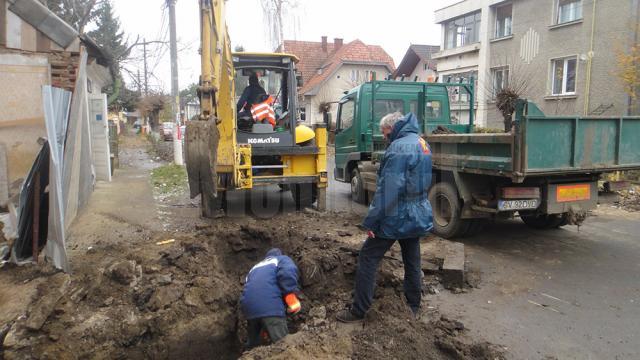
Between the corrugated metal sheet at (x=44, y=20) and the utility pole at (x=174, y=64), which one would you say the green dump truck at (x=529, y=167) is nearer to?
the corrugated metal sheet at (x=44, y=20)

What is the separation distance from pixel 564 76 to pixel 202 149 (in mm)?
15789

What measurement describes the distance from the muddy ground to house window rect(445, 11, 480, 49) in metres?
18.8

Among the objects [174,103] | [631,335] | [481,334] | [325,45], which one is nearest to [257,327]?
[481,334]

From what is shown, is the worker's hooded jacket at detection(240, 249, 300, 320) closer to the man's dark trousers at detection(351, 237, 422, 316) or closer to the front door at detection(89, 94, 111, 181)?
the man's dark trousers at detection(351, 237, 422, 316)

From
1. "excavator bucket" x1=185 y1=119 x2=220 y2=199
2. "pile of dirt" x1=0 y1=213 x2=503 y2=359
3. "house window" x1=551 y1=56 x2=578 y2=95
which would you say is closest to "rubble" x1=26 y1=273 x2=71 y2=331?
"pile of dirt" x1=0 y1=213 x2=503 y2=359

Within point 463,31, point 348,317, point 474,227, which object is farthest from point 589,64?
point 348,317

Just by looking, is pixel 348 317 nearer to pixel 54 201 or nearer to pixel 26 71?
pixel 54 201

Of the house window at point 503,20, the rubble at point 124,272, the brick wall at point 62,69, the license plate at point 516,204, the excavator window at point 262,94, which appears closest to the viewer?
the rubble at point 124,272

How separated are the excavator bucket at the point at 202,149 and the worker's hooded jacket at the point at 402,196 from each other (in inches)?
107

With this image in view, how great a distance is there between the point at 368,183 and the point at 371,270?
5271 mm

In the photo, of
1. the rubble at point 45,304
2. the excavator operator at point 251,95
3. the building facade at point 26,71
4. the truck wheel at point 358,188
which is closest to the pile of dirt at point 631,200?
the truck wheel at point 358,188

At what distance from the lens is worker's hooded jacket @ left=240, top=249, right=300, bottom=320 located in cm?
367

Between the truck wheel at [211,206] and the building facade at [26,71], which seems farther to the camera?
the truck wheel at [211,206]

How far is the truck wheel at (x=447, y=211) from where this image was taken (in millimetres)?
6512
